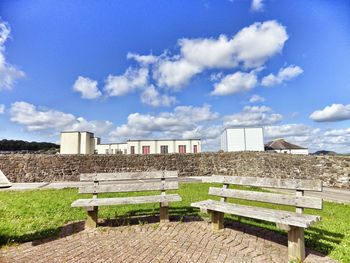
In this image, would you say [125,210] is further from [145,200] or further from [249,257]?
[249,257]

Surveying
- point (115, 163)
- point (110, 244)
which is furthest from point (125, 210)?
point (115, 163)

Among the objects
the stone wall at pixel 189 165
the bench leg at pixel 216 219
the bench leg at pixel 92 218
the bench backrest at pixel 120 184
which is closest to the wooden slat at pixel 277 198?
the bench leg at pixel 216 219

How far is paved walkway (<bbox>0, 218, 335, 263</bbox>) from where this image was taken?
3736 mm

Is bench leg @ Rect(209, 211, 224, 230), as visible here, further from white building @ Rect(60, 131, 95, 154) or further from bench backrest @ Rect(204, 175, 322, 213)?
white building @ Rect(60, 131, 95, 154)

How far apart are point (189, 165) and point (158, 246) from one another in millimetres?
16641

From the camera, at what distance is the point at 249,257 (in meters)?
3.77

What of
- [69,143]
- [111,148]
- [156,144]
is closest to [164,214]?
[69,143]

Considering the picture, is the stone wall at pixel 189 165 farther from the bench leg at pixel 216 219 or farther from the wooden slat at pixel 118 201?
the wooden slat at pixel 118 201

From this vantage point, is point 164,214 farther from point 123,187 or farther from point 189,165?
point 189,165

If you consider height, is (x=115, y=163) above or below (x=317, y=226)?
above

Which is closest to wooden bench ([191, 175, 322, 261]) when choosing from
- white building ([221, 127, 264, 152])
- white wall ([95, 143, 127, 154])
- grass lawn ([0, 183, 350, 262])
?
grass lawn ([0, 183, 350, 262])

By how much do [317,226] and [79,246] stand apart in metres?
4.52

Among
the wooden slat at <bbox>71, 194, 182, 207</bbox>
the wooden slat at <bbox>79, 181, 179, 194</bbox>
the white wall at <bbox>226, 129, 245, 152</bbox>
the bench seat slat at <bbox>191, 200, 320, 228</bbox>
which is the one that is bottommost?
the bench seat slat at <bbox>191, 200, 320, 228</bbox>

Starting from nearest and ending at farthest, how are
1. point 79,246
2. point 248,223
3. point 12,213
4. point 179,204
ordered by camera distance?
point 79,246
point 248,223
point 12,213
point 179,204
